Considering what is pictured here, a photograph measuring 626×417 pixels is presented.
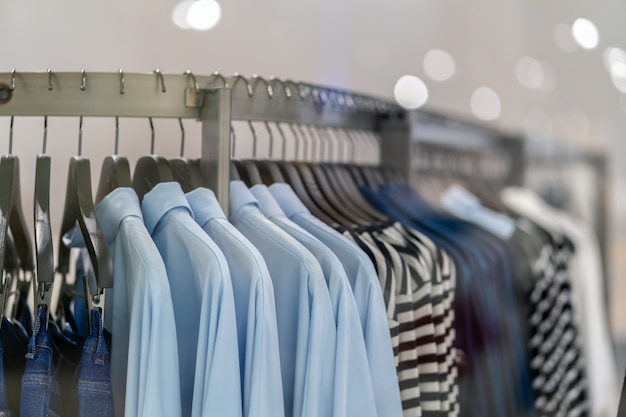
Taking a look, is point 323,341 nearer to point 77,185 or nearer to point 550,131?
point 77,185

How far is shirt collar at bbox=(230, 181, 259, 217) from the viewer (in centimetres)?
97

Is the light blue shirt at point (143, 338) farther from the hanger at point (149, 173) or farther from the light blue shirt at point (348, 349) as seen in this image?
the light blue shirt at point (348, 349)

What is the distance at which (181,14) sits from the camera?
1192 millimetres

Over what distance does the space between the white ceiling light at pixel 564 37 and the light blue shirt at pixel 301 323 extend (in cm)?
141

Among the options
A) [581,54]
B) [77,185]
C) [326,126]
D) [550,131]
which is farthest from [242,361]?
[550,131]

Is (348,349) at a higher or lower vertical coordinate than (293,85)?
lower

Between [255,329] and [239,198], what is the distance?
22 cm

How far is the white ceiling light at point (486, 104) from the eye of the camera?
214 centimetres

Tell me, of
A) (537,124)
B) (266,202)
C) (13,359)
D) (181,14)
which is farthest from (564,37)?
(13,359)

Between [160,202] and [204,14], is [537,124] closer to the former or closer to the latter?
[204,14]

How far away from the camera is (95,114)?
0.91m

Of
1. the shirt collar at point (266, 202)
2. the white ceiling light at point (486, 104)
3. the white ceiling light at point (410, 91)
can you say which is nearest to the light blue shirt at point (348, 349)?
the shirt collar at point (266, 202)

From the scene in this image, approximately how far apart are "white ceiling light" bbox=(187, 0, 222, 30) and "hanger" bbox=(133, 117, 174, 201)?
32cm

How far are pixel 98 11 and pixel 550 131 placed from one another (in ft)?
5.55
